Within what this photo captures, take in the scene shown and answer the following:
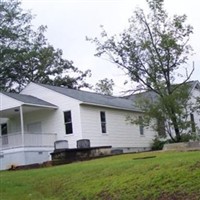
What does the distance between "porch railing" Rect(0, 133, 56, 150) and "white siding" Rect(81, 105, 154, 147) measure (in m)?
2.65

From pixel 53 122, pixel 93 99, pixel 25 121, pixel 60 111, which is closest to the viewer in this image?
pixel 60 111

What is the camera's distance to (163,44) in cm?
3016

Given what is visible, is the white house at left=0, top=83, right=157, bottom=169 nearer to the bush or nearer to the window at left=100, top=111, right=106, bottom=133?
the window at left=100, top=111, right=106, bottom=133

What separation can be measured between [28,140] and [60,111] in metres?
3.29

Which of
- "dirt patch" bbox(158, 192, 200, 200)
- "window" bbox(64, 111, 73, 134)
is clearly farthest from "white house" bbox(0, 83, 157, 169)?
"dirt patch" bbox(158, 192, 200, 200)

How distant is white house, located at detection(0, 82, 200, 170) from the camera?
31.9m

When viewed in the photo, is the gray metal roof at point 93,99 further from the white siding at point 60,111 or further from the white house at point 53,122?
the white siding at point 60,111

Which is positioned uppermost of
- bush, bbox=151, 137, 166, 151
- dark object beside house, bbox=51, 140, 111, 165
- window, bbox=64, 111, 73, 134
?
window, bbox=64, 111, 73, 134

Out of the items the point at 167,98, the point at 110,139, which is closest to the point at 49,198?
the point at 167,98

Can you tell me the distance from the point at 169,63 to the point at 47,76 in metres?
24.5

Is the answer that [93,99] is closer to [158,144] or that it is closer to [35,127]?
[35,127]

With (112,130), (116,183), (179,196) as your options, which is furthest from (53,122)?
(179,196)

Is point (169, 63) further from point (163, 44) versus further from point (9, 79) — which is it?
point (9, 79)

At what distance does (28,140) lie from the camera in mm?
31844
